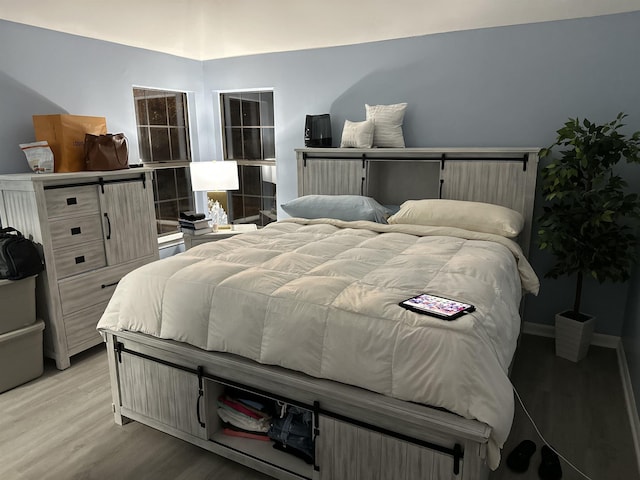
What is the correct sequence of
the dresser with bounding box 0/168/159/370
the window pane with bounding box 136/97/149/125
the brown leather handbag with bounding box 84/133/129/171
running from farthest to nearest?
the window pane with bounding box 136/97/149/125
the brown leather handbag with bounding box 84/133/129/171
the dresser with bounding box 0/168/159/370

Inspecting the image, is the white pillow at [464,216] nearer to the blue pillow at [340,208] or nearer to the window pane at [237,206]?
the blue pillow at [340,208]

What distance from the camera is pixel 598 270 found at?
9.32ft

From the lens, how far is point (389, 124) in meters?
3.68

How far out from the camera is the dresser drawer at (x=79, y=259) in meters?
2.95

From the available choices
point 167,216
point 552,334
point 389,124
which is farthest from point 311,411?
point 167,216

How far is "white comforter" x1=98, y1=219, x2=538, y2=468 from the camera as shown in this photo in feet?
5.05

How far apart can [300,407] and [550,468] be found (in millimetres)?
1142

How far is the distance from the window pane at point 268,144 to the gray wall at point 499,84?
507 millimetres

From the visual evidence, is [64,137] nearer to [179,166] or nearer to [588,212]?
[179,166]

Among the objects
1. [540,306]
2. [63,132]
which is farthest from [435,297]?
[63,132]

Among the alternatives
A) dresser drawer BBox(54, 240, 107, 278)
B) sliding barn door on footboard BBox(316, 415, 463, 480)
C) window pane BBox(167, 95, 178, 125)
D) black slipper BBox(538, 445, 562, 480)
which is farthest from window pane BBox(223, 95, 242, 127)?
black slipper BBox(538, 445, 562, 480)

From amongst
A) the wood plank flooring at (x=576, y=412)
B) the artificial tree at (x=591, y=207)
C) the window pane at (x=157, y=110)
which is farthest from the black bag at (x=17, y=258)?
the artificial tree at (x=591, y=207)

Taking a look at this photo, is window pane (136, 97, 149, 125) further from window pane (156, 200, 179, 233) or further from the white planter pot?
the white planter pot

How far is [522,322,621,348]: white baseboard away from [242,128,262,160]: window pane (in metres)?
3.00
